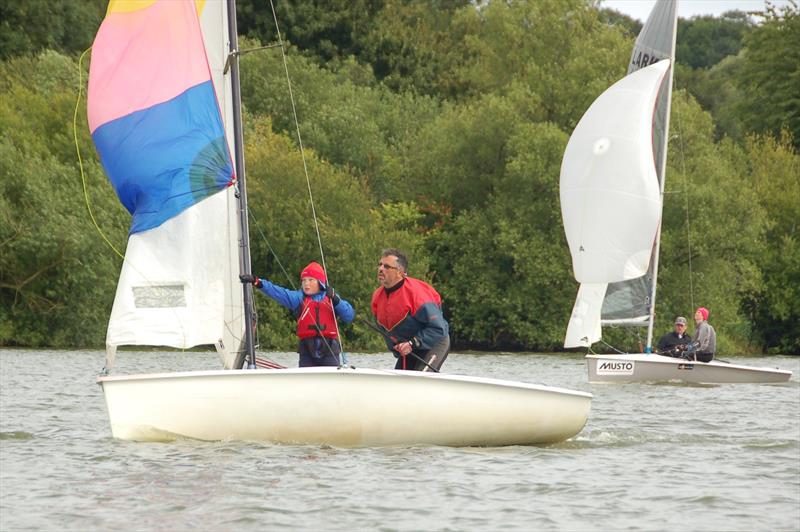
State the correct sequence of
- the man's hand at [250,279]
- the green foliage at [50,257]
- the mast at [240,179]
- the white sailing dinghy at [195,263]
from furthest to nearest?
1. the green foliage at [50,257]
2. the mast at [240,179]
3. the man's hand at [250,279]
4. the white sailing dinghy at [195,263]

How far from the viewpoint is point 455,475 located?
33.6ft

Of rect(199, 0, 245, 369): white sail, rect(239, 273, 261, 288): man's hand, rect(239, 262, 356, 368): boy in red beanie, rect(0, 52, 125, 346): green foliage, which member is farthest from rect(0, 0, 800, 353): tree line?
rect(239, 273, 261, 288): man's hand

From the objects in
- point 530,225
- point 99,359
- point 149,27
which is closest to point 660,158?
point 99,359

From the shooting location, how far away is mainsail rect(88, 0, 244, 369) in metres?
11.1

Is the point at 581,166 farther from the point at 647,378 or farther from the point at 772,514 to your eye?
the point at 772,514

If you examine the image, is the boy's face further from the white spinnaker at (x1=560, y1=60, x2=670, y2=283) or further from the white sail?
the white spinnaker at (x1=560, y1=60, x2=670, y2=283)

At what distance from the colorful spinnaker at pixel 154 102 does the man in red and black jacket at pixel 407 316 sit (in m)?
1.64

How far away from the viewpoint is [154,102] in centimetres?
1121

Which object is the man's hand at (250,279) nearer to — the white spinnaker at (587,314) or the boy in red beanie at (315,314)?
the boy in red beanie at (315,314)

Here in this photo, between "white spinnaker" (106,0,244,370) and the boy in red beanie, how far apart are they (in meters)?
0.52

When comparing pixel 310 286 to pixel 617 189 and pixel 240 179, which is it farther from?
pixel 617 189

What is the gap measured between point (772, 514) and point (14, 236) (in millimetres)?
25468

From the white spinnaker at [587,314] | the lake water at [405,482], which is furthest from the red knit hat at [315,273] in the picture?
the white spinnaker at [587,314]

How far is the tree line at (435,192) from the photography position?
1281 inches
